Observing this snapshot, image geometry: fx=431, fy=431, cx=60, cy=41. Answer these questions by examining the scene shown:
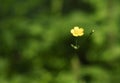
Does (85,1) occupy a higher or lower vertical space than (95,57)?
higher

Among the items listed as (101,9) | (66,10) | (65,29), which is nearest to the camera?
(65,29)

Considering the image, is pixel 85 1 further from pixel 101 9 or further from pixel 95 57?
pixel 95 57

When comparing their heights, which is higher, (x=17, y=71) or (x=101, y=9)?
(x=101, y=9)

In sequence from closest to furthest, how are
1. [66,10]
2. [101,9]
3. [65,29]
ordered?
[65,29]
[101,9]
[66,10]

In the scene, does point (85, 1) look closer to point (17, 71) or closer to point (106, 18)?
point (106, 18)

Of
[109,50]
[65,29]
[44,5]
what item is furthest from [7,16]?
[109,50]

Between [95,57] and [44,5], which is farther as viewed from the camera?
[44,5]
